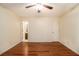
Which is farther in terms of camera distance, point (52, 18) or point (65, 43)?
point (65, 43)

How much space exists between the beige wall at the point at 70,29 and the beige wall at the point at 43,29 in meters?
0.15

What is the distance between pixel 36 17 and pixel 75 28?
2.60 feet

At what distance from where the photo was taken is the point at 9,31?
2508 mm

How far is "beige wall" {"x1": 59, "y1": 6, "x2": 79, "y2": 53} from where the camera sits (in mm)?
2157

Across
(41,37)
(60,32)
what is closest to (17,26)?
(41,37)

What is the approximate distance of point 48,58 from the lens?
59.5 inches

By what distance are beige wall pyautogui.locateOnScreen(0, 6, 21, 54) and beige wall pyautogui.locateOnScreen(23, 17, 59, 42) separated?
237mm

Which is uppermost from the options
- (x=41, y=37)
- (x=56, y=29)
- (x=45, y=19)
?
(x=45, y=19)

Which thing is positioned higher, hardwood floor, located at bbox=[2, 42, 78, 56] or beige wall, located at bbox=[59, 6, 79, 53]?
beige wall, located at bbox=[59, 6, 79, 53]

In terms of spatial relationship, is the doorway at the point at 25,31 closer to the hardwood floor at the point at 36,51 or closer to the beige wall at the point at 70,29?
the hardwood floor at the point at 36,51

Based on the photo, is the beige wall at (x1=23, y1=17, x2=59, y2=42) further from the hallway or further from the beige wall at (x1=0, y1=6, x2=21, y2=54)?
the beige wall at (x1=0, y1=6, x2=21, y2=54)

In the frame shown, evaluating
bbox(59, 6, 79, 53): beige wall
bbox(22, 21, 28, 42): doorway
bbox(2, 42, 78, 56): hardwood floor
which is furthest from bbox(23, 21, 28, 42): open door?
bbox(59, 6, 79, 53): beige wall

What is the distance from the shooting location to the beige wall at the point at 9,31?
2359 mm

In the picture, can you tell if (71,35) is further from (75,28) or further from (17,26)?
(17,26)
